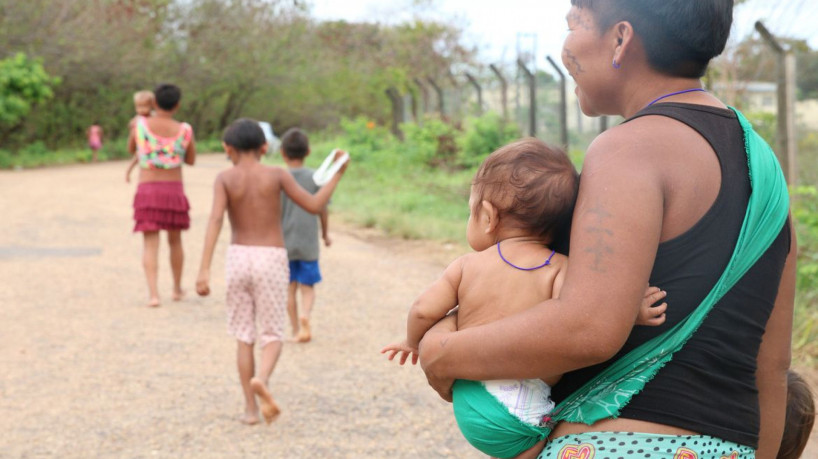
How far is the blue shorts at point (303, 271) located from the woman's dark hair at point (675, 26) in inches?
206

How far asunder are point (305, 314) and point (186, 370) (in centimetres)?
108

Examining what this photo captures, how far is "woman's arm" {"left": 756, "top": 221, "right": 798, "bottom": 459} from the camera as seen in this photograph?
182 cm

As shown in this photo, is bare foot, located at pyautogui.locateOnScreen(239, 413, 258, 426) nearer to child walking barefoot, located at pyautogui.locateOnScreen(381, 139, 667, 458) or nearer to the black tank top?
child walking barefoot, located at pyautogui.locateOnScreen(381, 139, 667, 458)

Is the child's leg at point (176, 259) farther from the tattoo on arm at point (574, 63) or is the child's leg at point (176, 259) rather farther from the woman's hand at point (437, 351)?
the tattoo on arm at point (574, 63)

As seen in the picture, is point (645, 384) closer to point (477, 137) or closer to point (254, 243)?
point (254, 243)

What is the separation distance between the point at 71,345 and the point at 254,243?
2216 millimetres

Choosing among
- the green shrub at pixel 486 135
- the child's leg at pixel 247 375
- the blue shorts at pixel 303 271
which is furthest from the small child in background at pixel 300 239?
the green shrub at pixel 486 135

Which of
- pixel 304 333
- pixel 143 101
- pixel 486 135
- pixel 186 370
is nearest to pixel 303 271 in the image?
pixel 304 333

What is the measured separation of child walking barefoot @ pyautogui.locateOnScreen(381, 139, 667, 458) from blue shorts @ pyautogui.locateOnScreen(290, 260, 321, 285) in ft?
16.3

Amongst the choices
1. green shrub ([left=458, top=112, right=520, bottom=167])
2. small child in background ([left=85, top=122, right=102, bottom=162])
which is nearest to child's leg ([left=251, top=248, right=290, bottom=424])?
green shrub ([left=458, top=112, right=520, bottom=167])

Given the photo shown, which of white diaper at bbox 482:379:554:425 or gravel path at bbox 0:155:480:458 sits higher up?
white diaper at bbox 482:379:554:425

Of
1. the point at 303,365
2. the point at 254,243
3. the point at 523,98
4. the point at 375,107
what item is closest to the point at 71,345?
the point at 303,365

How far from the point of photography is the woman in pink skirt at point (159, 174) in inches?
308

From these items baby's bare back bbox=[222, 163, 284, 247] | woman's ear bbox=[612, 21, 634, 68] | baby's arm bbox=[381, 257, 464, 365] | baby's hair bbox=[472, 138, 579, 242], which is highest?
woman's ear bbox=[612, 21, 634, 68]
